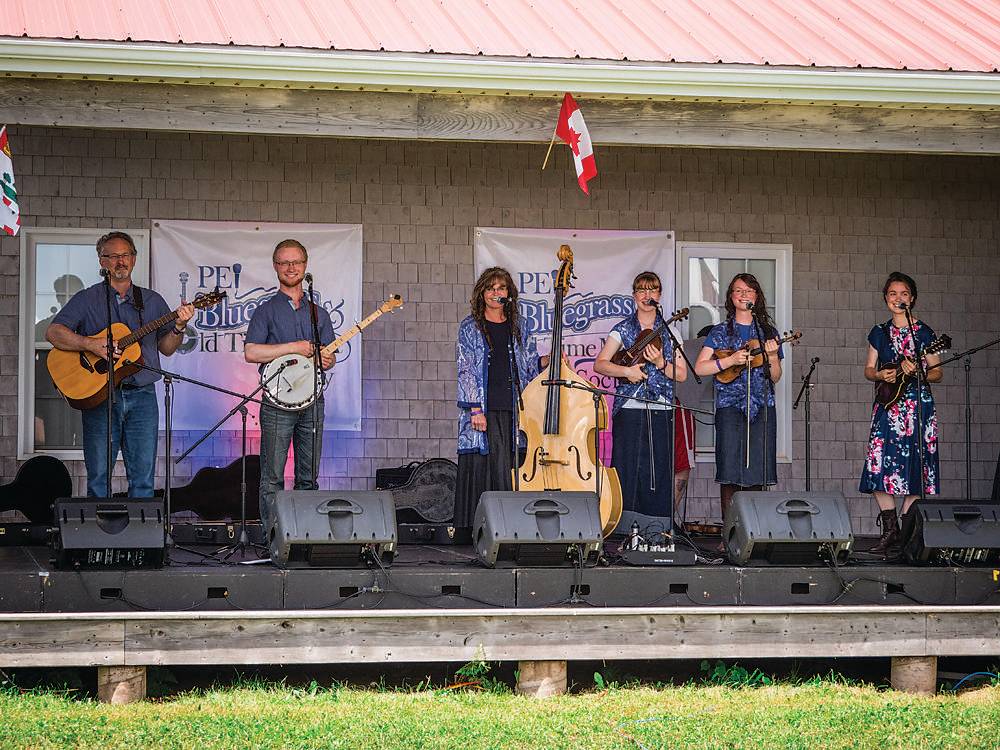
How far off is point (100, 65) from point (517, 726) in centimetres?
347

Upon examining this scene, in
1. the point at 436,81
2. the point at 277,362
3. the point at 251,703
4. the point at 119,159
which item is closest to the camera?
the point at 251,703

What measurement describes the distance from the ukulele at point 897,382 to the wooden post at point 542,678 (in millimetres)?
2491

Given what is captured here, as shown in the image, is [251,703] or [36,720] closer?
[36,720]

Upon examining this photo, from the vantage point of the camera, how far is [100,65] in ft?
20.1

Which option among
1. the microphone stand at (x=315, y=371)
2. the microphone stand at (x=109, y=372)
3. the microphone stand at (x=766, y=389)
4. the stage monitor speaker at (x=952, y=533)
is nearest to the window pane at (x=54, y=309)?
the microphone stand at (x=109, y=372)

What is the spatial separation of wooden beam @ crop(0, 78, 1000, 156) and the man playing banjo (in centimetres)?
92

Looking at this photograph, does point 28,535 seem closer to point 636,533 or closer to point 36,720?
point 36,720

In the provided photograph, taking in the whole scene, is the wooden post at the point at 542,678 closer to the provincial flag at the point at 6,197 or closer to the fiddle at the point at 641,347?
the fiddle at the point at 641,347

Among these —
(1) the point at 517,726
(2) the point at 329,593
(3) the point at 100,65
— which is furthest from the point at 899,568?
(3) the point at 100,65

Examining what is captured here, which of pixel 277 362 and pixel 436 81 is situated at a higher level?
pixel 436 81

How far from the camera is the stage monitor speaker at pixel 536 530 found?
20.4 ft

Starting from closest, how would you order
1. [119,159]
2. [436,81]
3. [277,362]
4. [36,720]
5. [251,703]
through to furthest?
[36,720] < [251,703] < [436,81] < [277,362] < [119,159]

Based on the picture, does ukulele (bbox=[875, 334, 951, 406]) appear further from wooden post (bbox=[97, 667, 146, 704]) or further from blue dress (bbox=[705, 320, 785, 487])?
wooden post (bbox=[97, 667, 146, 704])

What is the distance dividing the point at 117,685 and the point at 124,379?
176cm
